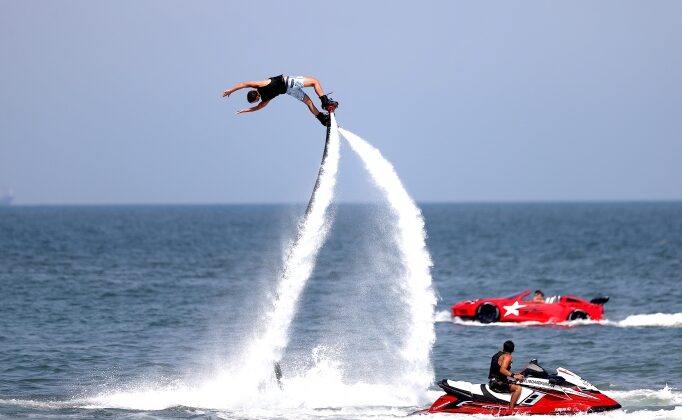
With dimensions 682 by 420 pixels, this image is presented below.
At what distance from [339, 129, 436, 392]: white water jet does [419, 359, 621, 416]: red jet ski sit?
2540 millimetres

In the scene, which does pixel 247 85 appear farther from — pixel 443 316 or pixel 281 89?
pixel 443 316

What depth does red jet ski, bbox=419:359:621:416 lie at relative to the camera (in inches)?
961

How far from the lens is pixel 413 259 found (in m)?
27.3

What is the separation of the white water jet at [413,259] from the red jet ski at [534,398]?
2540mm

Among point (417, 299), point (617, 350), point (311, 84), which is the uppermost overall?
point (311, 84)

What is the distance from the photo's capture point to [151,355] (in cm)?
3556

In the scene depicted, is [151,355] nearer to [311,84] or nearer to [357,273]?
[311,84]

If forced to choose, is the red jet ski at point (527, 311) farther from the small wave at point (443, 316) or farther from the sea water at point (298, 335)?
the small wave at point (443, 316)

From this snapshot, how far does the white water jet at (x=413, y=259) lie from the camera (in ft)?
87.0

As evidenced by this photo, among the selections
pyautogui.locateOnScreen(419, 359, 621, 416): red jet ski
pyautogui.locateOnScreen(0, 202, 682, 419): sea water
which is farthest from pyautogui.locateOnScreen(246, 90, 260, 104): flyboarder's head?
pyautogui.locateOnScreen(419, 359, 621, 416): red jet ski

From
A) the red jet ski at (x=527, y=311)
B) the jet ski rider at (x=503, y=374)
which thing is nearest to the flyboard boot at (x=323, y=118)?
the jet ski rider at (x=503, y=374)

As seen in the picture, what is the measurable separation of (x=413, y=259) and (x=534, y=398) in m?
4.90

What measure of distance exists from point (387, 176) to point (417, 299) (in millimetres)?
3391

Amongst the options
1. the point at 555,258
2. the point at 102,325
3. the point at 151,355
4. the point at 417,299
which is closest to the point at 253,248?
the point at 555,258
